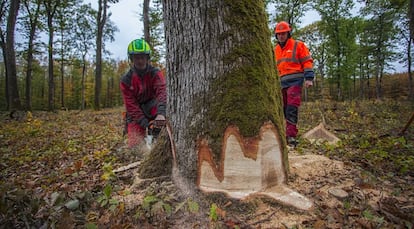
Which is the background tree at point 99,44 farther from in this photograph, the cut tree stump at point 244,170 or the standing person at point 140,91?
the cut tree stump at point 244,170

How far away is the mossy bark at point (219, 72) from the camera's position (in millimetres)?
1828

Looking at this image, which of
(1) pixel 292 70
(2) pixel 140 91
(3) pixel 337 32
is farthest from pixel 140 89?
(3) pixel 337 32

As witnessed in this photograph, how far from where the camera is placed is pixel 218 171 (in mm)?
1792

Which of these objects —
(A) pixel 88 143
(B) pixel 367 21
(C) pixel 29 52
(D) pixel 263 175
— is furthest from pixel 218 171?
(B) pixel 367 21

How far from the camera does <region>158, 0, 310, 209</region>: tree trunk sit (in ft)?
5.86

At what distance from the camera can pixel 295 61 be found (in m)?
4.11

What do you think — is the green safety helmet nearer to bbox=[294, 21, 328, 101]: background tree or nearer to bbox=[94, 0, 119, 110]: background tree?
bbox=[94, 0, 119, 110]: background tree

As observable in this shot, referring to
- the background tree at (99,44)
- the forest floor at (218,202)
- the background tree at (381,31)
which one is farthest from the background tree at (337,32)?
the forest floor at (218,202)

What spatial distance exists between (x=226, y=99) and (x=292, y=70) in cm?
278

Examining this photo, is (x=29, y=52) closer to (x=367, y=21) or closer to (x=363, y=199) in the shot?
(x=363, y=199)

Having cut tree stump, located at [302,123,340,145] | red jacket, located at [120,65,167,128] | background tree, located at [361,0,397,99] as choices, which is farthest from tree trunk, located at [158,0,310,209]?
background tree, located at [361,0,397,99]

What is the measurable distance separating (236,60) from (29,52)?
16.0 metres

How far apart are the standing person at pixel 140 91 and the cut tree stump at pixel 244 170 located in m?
1.92

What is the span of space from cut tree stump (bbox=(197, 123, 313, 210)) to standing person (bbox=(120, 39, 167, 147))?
1920 millimetres
